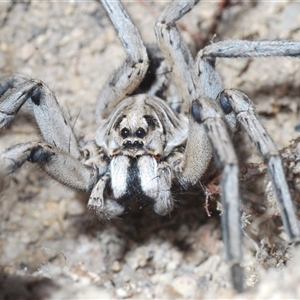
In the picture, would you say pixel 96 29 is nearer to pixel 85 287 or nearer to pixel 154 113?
pixel 154 113

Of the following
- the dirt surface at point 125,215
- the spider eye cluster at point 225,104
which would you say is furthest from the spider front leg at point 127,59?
the spider eye cluster at point 225,104

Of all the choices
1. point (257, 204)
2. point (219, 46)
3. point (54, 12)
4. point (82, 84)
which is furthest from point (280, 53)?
point (54, 12)

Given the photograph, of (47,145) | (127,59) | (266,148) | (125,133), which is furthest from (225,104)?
(47,145)

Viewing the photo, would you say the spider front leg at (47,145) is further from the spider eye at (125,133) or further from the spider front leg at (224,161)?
the spider front leg at (224,161)

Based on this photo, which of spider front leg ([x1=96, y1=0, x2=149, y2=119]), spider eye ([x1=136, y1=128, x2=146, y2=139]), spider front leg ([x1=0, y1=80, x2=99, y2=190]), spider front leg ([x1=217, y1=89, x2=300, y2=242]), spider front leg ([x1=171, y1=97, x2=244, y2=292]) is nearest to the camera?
spider front leg ([x1=171, y1=97, x2=244, y2=292])

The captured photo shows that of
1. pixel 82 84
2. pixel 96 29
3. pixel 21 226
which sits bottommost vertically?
pixel 21 226

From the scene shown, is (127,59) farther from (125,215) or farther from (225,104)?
(125,215)

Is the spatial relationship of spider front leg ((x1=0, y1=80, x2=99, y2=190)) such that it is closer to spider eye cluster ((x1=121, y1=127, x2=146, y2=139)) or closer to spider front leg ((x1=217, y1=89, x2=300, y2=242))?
spider eye cluster ((x1=121, y1=127, x2=146, y2=139))

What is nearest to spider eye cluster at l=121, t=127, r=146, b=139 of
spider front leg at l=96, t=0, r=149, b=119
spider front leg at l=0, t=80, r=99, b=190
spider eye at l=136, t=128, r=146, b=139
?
spider eye at l=136, t=128, r=146, b=139
